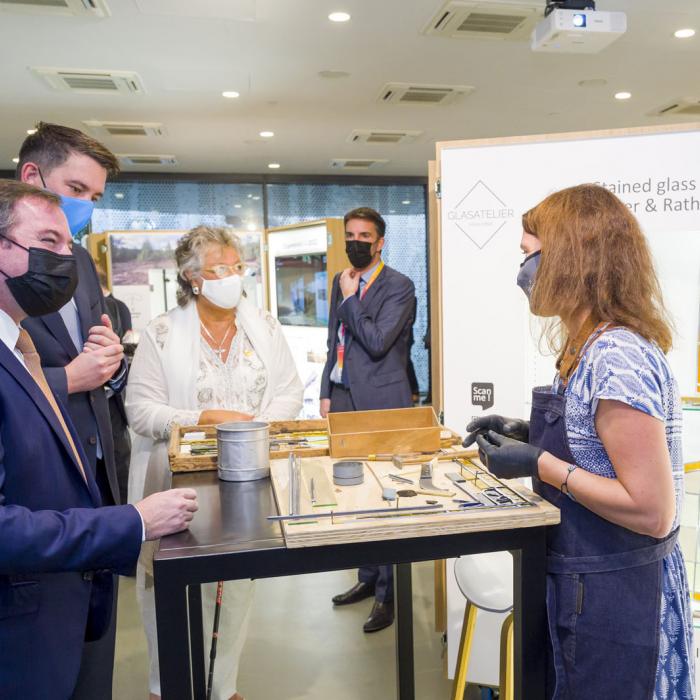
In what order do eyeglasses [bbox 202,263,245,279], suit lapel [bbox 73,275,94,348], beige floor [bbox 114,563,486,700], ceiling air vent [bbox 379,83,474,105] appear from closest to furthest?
1. suit lapel [bbox 73,275,94,348]
2. eyeglasses [bbox 202,263,245,279]
3. beige floor [bbox 114,563,486,700]
4. ceiling air vent [bbox 379,83,474,105]

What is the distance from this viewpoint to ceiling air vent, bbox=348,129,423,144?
6629mm

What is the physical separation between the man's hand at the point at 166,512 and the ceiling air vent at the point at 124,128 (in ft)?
18.3

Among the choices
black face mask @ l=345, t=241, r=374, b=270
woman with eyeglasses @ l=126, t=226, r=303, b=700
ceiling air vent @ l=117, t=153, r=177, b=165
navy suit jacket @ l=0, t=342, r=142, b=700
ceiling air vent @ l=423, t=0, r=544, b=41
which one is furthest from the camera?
ceiling air vent @ l=117, t=153, r=177, b=165

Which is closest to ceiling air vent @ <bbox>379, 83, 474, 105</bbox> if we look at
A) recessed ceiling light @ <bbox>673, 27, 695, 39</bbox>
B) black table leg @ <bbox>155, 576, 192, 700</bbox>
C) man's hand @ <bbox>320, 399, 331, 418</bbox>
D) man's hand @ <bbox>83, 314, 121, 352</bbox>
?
recessed ceiling light @ <bbox>673, 27, 695, 39</bbox>

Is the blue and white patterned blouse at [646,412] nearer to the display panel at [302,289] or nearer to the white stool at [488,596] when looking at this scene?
the white stool at [488,596]

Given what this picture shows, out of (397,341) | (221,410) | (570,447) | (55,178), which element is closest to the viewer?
(570,447)

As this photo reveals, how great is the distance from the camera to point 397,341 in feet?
10.3

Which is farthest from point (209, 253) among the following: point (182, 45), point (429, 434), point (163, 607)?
point (182, 45)

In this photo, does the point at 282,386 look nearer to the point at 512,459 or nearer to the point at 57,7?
the point at 512,459

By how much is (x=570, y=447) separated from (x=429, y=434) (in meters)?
0.40

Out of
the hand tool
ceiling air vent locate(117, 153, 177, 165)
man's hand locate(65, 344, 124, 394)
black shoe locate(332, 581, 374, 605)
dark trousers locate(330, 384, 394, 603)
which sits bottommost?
black shoe locate(332, 581, 374, 605)

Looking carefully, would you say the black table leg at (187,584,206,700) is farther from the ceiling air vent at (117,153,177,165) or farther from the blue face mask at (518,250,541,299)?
the ceiling air vent at (117,153,177,165)

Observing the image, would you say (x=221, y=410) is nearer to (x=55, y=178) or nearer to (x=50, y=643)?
(x=55, y=178)

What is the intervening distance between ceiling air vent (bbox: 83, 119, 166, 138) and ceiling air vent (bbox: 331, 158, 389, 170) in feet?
7.49
